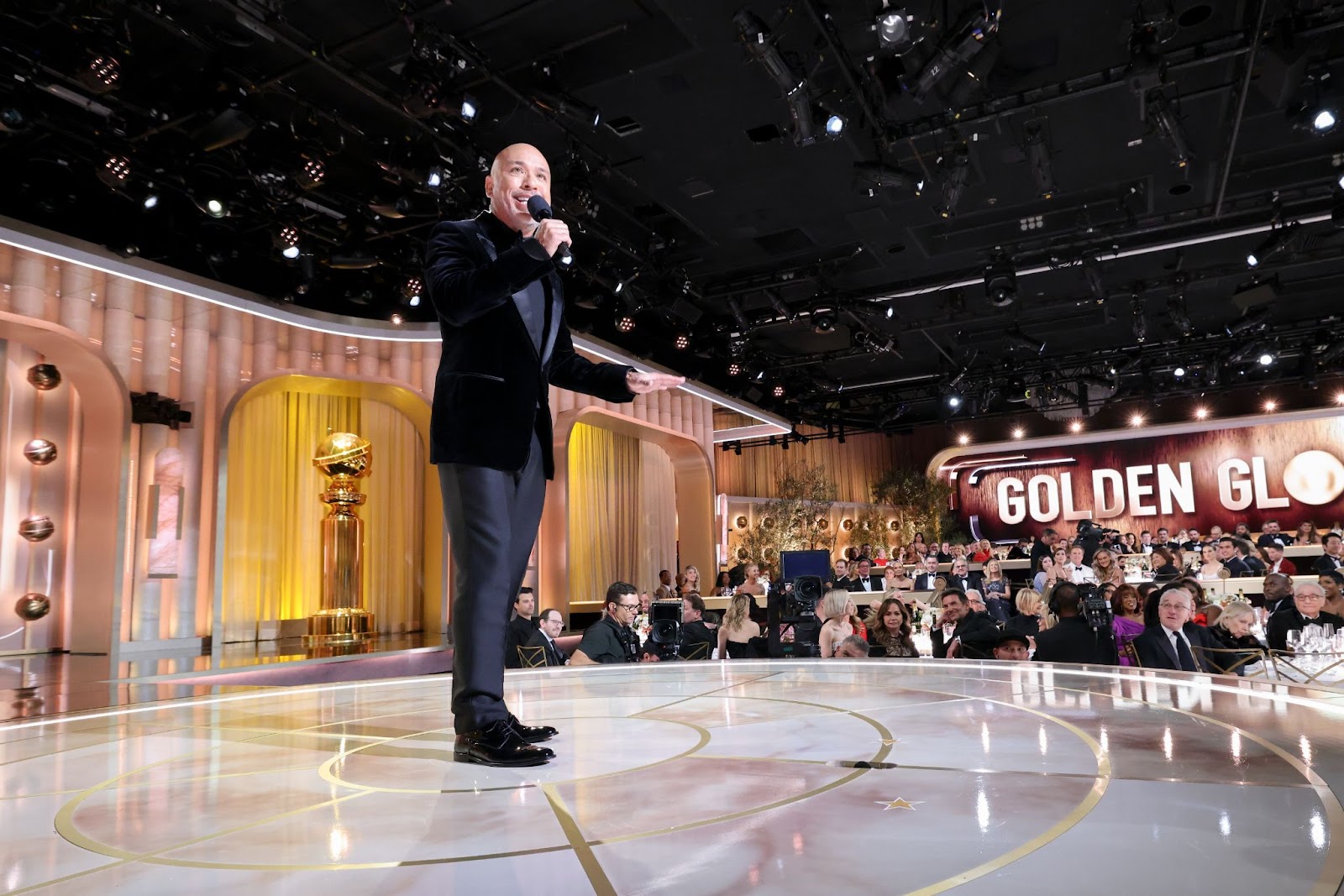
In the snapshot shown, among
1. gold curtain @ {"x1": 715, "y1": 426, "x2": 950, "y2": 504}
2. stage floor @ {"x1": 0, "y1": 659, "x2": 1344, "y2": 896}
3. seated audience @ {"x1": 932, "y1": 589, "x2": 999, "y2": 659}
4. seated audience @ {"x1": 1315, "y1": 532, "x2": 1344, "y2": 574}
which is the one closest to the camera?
stage floor @ {"x1": 0, "y1": 659, "x2": 1344, "y2": 896}

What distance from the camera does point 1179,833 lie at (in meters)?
1.03

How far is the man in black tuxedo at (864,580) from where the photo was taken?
1102cm

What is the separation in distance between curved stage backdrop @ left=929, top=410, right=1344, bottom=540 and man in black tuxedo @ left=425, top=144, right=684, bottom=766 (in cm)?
1844

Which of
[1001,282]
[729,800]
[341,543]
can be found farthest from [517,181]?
[1001,282]

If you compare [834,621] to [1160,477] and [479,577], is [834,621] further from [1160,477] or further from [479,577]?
[1160,477]

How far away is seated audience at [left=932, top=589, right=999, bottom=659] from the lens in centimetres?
463

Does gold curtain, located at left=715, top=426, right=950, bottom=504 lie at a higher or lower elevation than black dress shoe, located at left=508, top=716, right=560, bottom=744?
higher

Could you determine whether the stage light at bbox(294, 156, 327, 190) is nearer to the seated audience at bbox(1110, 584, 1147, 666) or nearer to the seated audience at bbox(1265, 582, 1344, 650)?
the seated audience at bbox(1110, 584, 1147, 666)

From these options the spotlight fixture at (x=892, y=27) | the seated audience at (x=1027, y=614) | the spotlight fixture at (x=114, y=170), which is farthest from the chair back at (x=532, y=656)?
the spotlight fixture at (x=114, y=170)

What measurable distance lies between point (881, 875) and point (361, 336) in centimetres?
901

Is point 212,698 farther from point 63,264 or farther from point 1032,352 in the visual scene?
point 1032,352

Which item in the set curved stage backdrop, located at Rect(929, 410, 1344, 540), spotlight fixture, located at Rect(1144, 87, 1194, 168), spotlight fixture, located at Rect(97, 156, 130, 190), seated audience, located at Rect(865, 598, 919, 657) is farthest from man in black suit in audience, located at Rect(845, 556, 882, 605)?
spotlight fixture, located at Rect(97, 156, 130, 190)

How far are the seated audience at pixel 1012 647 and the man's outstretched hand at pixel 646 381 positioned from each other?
9.91 feet

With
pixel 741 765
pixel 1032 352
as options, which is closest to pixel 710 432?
pixel 1032 352
